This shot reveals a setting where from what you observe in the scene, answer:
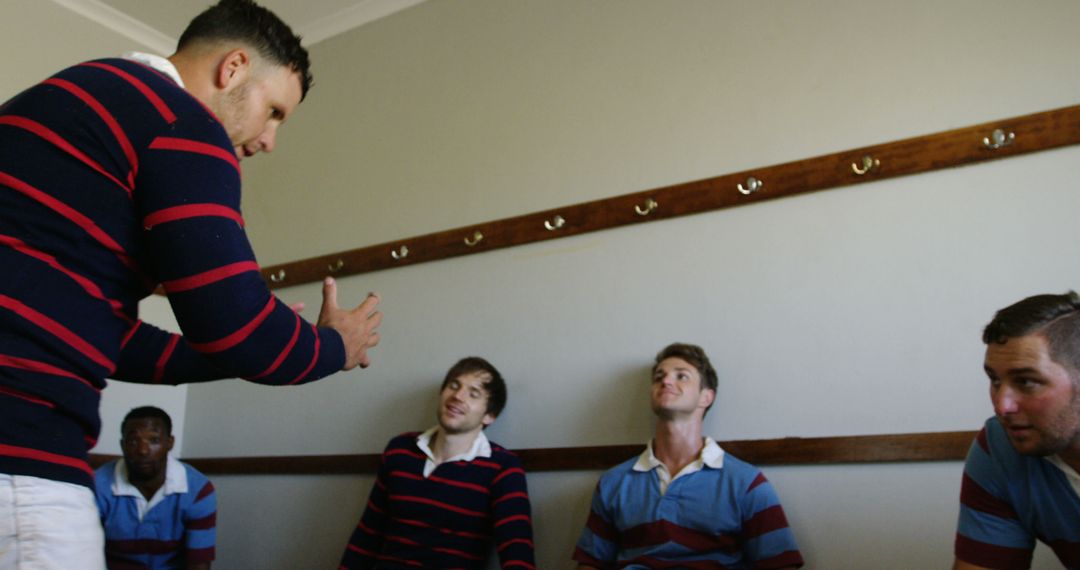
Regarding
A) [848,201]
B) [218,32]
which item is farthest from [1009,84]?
[218,32]

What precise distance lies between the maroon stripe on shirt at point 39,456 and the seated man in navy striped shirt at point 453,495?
172cm

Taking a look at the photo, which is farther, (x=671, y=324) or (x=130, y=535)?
(x=130, y=535)

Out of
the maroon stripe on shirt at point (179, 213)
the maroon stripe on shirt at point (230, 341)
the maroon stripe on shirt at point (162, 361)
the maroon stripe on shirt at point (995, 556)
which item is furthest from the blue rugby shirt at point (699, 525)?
the maroon stripe on shirt at point (179, 213)

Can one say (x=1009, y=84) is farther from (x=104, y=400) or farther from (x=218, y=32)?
(x=104, y=400)

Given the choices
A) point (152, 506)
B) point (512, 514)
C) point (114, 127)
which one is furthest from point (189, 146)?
point (152, 506)

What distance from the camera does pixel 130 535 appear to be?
2.81 meters

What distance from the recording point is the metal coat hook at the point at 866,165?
7.72 ft

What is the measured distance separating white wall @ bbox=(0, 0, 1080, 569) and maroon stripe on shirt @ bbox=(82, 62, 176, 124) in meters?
1.83

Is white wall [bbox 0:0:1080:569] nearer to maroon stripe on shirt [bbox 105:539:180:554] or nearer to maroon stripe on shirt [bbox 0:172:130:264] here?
maroon stripe on shirt [bbox 105:539:180:554]

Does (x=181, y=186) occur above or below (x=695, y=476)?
above

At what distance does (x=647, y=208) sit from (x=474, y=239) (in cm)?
67

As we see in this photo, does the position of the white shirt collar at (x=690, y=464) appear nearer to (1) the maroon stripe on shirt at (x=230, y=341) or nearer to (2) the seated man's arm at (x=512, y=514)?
(2) the seated man's arm at (x=512, y=514)

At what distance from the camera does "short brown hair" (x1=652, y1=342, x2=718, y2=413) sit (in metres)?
2.38

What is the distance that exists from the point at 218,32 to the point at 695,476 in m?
1.63
